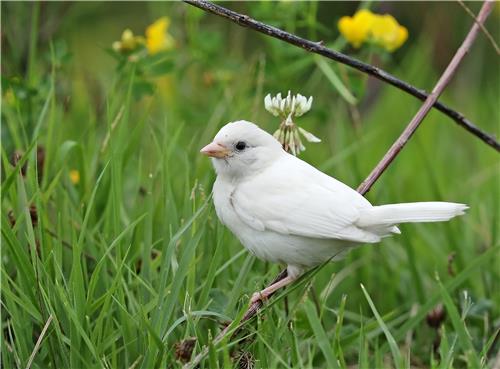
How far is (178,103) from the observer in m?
4.09

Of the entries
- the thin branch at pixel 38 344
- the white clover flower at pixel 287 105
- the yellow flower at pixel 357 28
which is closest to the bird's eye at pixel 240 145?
the white clover flower at pixel 287 105

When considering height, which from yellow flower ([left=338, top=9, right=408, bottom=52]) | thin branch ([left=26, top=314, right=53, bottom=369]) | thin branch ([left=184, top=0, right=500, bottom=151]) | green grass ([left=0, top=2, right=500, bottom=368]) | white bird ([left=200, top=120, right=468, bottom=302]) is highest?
yellow flower ([left=338, top=9, right=408, bottom=52])

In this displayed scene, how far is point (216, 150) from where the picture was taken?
209 cm

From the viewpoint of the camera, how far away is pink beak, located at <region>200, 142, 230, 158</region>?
208 cm

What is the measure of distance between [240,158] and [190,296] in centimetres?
40

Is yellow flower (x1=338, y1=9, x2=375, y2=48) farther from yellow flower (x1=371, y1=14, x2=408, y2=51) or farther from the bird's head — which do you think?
the bird's head

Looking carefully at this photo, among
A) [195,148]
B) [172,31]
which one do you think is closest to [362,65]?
[195,148]

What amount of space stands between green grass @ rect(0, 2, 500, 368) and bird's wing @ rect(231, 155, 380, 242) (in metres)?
0.16

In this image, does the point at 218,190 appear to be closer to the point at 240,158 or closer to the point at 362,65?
the point at 240,158

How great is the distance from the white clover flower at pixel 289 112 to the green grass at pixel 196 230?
281 mm

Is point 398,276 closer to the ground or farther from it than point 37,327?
farther from it

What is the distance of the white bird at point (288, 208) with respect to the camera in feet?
6.45

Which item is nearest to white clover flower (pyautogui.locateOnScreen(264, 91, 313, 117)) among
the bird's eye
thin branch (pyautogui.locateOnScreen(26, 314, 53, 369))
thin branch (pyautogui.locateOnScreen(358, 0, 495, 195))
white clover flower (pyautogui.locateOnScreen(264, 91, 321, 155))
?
white clover flower (pyautogui.locateOnScreen(264, 91, 321, 155))

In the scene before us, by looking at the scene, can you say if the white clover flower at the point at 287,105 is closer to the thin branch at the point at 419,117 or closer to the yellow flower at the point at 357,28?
the thin branch at the point at 419,117
